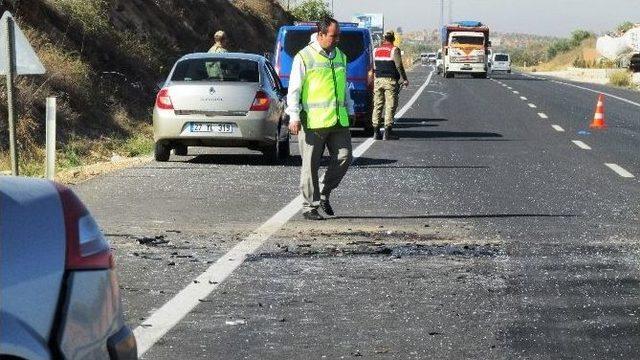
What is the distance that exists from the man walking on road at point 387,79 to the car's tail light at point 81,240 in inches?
753

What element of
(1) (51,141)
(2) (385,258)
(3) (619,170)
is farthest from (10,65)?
(3) (619,170)

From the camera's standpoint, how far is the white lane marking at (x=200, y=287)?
6777 millimetres

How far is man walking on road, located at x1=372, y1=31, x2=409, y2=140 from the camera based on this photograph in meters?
22.9

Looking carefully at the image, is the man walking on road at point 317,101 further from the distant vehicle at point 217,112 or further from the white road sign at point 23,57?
the distant vehicle at point 217,112

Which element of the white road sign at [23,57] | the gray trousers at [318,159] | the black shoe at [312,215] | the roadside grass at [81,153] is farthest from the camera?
the roadside grass at [81,153]

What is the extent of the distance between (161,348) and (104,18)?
27.6 m

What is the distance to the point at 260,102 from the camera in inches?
691

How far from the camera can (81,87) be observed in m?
26.5

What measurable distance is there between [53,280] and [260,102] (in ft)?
46.5

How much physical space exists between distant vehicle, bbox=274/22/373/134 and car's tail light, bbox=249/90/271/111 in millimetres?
5479

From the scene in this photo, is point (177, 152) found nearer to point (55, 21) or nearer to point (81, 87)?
point (81, 87)

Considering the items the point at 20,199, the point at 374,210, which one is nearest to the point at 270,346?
the point at 20,199

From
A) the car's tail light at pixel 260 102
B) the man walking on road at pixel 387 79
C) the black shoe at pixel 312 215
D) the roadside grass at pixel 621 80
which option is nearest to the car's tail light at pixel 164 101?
the car's tail light at pixel 260 102

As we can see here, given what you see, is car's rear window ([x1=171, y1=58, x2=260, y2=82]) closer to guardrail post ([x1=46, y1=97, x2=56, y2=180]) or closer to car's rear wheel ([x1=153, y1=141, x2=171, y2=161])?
car's rear wheel ([x1=153, y1=141, x2=171, y2=161])
